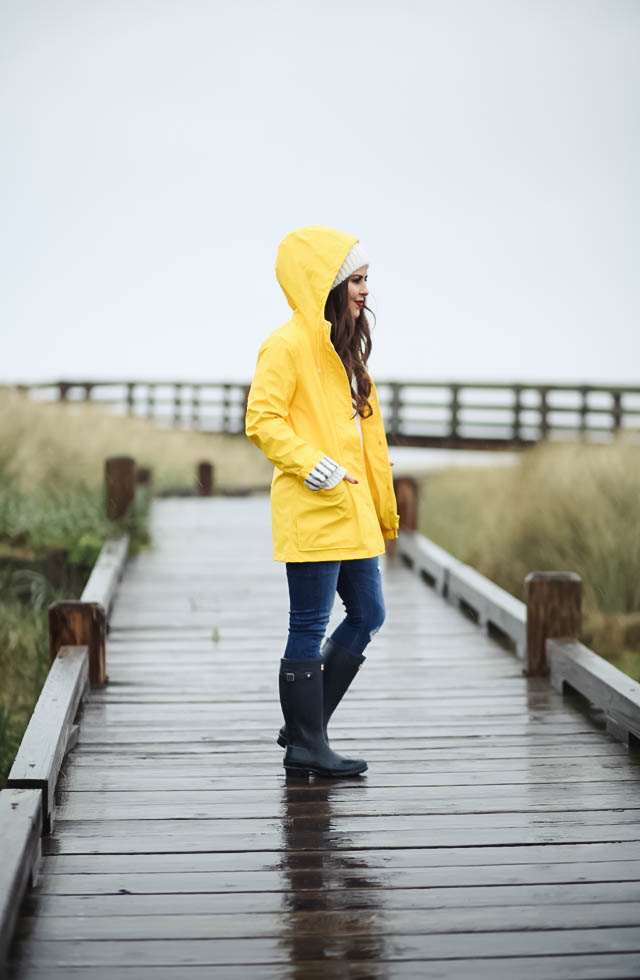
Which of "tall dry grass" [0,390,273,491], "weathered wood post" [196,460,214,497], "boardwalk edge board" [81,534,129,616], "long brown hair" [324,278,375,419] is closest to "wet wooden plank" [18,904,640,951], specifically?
"long brown hair" [324,278,375,419]

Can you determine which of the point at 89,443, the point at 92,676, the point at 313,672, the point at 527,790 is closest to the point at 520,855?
the point at 527,790

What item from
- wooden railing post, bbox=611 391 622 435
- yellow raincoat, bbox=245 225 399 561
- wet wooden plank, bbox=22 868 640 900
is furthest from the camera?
wooden railing post, bbox=611 391 622 435

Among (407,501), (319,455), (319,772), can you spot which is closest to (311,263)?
(319,455)

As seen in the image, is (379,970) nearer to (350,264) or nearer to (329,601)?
(329,601)

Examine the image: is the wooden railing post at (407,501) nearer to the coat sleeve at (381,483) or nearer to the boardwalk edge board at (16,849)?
the coat sleeve at (381,483)

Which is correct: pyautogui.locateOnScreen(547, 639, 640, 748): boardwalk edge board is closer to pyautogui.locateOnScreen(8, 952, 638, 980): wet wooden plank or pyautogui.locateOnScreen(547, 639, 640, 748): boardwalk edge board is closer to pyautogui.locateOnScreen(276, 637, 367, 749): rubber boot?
pyautogui.locateOnScreen(276, 637, 367, 749): rubber boot

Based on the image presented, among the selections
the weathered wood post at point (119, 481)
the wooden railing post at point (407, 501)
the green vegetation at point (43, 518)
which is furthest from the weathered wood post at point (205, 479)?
the wooden railing post at point (407, 501)

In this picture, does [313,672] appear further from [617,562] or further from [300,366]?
[617,562]

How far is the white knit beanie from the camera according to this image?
341 centimetres

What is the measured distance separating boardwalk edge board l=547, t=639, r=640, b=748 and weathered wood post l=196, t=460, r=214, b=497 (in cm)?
986

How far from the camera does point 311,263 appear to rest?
3377 millimetres

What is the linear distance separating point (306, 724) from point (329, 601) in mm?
421

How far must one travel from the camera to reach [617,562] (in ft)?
25.7

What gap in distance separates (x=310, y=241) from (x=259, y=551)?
6.31 meters
